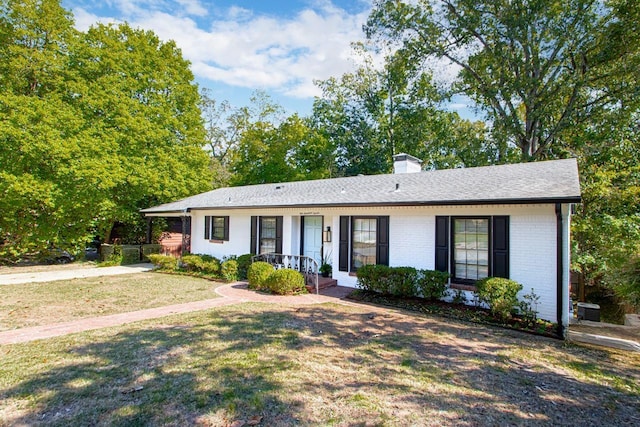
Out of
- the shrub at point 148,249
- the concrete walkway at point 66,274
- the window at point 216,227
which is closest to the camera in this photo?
the concrete walkway at point 66,274

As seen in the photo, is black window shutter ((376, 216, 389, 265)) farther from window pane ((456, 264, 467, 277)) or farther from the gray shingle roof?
window pane ((456, 264, 467, 277))

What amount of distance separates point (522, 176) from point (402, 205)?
3448 mm

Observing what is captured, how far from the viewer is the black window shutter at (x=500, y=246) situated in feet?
26.6

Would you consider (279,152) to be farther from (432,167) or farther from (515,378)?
(515,378)

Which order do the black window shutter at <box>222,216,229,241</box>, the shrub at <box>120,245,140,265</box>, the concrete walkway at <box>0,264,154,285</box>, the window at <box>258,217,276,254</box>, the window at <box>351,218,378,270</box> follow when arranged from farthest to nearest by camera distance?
1. the shrub at <box>120,245,140,265</box>
2. the black window shutter at <box>222,216,229,241</box>
3. the window at <box>258,217,276,254</box>
4. the concrete walkway at <box>0,264,154,285</box>
5. the window at <box>351,218,378,270</box>

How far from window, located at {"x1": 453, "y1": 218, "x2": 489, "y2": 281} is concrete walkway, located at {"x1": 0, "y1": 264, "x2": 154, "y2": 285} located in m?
12.8

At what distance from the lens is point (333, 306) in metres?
8.53

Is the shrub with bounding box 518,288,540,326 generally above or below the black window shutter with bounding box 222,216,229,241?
below

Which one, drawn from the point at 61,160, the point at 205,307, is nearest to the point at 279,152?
the point at 61,160

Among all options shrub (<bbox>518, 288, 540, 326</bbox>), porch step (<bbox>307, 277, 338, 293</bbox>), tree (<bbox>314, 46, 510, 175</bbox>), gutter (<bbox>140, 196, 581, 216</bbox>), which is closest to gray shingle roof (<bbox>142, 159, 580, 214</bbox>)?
gutter (<bbox>140, 196, 581, 216</bbox>)

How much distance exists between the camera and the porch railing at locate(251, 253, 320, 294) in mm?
10734

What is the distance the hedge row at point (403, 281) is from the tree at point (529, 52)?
13163 millimetres

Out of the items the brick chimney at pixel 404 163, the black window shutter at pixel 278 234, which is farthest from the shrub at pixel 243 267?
the brick chimney at pixel 404 163

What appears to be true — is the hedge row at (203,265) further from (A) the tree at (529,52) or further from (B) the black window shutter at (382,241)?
(A) the tree at (529,52)
